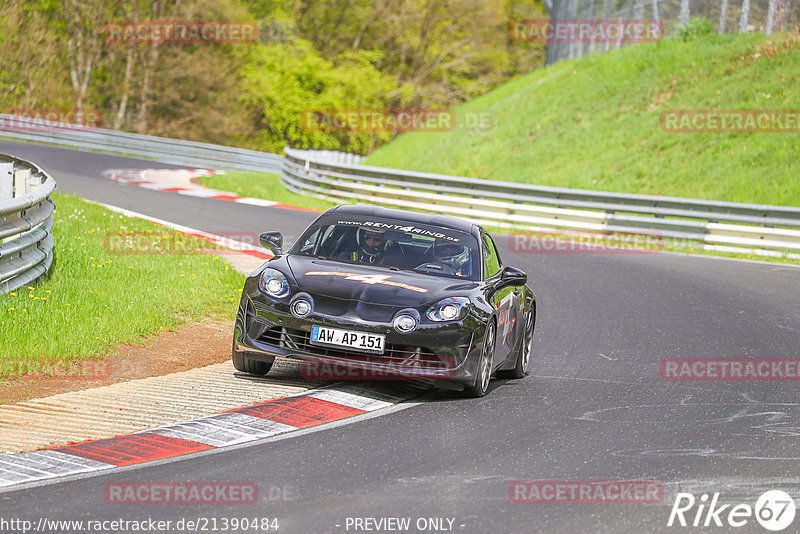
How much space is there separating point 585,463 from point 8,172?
292 inches

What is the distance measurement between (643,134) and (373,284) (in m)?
23.2

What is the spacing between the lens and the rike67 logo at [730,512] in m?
5.09

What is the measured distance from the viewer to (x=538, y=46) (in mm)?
70562

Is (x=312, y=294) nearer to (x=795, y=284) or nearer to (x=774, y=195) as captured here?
(x=795, y=284)

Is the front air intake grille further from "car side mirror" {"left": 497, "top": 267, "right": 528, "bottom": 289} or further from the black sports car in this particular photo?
"car side mirror" {"left": 497, "top": 267, "right": 528, "bottom": 289}

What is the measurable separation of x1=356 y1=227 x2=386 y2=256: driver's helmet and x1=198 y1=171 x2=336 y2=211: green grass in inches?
634

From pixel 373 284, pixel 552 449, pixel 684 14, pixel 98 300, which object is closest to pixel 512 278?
pixel 373 284

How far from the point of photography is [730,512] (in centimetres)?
526

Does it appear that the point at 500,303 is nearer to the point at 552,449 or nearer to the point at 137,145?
the point at 552,449

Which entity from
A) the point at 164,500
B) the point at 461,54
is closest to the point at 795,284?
the point at 164,500

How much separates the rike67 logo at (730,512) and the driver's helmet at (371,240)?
377cm

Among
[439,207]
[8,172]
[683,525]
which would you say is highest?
[8,172]

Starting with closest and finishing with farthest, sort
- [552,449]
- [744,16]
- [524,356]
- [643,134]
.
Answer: [552,449], [524,356], [643,134], [744,16]

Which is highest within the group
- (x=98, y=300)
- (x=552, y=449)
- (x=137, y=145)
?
(x=552, y=449)
